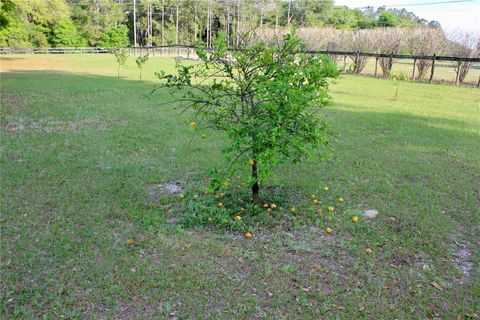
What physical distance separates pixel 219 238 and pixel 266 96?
1.53 metres

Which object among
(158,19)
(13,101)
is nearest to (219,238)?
(13,101)

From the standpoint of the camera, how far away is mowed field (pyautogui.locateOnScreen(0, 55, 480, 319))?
3.13 meters

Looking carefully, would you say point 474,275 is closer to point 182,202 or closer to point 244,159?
point 244,159

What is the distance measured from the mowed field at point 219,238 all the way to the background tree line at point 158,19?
4066 centimetres

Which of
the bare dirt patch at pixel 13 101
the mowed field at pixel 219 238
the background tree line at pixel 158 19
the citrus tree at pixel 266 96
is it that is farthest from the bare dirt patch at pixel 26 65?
the citrus tree at pixel 266 96

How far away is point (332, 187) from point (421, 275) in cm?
215

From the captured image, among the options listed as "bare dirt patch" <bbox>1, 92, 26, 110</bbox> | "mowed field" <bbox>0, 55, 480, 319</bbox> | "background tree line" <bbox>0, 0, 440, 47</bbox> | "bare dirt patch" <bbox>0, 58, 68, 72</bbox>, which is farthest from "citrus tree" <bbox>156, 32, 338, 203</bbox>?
"background tree line" <bbox>0, 0, 440, 47</bbox>

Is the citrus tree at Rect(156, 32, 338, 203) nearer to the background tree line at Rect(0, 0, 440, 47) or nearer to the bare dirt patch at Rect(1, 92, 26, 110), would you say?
the bare dirt patch at Rect(1, 92, 26, 110)

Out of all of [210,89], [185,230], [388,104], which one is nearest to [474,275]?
[185,230]

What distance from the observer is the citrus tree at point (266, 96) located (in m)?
3.89

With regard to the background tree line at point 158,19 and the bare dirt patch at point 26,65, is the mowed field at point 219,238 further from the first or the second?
the background tree line at point 158,19

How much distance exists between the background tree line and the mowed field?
133 ft

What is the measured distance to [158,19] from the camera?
66.8 meters

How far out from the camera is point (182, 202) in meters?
4.97
